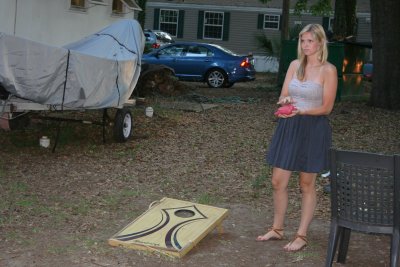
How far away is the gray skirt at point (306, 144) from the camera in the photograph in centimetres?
489

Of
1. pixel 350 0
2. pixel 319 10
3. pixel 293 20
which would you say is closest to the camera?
pixel 350 0

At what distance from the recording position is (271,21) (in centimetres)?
3155

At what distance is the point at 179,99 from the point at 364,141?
588 cm

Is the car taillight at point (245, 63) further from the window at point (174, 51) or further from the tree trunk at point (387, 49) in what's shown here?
the tree trunk at point (387, 49)

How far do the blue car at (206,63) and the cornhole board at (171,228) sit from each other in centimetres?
1456

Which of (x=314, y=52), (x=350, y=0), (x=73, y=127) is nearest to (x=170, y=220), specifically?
(x=314, y=52)

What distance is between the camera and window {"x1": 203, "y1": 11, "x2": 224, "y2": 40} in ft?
104

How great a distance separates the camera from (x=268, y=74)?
27938 millimetres

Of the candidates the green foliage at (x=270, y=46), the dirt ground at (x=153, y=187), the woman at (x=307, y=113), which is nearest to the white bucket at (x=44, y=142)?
the dirt ground at (x=153, y=187)

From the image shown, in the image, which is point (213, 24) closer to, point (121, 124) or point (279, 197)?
point (121, 124)

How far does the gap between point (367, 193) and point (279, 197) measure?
3.81 feet

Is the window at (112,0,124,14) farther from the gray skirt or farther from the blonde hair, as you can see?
the gray skirt

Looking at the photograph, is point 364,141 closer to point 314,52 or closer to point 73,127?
point 73,127

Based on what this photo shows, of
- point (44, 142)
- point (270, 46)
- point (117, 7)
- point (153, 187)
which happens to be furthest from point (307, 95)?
point (270, 46)
